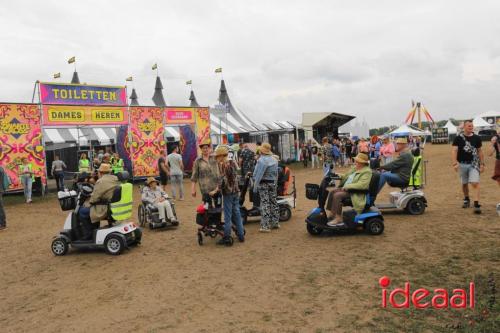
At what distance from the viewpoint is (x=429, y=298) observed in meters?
4.23

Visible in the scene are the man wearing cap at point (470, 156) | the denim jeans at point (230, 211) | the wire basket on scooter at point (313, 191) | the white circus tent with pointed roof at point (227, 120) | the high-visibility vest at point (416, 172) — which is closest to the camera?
the denim jeans at point (230, 211)

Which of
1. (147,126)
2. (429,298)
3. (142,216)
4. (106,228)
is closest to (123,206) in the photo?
(106,228)

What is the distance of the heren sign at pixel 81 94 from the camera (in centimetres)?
1636

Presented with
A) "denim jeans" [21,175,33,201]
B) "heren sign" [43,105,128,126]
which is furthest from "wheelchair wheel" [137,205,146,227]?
"heren sign" [43,105,128,126]

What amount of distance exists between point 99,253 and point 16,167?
10.4m

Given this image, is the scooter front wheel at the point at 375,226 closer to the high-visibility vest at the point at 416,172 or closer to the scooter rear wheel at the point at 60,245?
the high-visibility vest at the point at 416,172

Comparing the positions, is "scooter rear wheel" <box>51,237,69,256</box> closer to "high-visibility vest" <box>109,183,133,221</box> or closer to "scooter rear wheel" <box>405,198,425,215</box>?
"high-visibility vest" <box>109,183,133,221</box>

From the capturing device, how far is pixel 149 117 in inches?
783

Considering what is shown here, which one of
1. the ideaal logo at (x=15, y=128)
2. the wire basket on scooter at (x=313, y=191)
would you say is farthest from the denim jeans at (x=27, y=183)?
the wire basket on scooter at (x=313, y=191)

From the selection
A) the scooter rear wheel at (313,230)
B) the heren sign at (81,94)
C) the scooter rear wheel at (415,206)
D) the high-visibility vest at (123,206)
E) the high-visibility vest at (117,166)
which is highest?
the heren sign at (81,94)

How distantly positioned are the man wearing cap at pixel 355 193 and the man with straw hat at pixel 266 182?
1.10 meters

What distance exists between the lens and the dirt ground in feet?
13.0

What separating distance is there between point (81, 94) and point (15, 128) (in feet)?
9.83

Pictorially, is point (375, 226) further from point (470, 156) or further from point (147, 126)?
point (147, 126)
